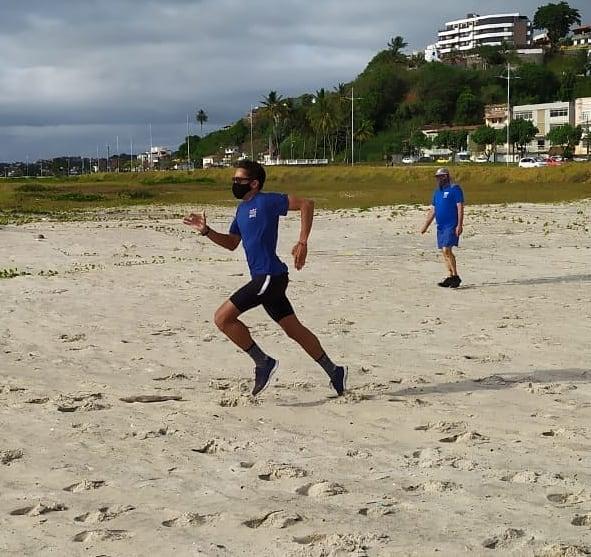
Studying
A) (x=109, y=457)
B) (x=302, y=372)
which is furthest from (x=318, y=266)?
(x=109, y=457)

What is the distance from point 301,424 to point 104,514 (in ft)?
6.08

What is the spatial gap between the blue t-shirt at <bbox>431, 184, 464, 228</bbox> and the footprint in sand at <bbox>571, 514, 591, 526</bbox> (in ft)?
28.3

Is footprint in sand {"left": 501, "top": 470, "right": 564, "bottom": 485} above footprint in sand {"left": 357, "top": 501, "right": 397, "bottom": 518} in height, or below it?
above

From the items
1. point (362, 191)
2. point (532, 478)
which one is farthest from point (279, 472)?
point (362, 191)

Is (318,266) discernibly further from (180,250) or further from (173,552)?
(173,552)

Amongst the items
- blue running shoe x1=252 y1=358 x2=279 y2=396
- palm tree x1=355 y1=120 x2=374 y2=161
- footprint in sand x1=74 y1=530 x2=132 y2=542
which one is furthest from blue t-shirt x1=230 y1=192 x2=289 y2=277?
palm tree x1=355 y1=120 x2=374 y2=161

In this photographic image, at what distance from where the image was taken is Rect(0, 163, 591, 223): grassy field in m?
39.8

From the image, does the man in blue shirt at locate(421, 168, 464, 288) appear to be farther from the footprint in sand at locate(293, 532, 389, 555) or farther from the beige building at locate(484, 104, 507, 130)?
the beige building at locate(484, 104, 507, 130)

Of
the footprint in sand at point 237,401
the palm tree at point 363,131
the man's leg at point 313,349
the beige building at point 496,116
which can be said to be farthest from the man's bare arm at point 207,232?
the palm tree at point 363,131

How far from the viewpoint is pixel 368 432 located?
5.46m

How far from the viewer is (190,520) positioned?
13.2ft

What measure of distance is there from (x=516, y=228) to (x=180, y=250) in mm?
9267

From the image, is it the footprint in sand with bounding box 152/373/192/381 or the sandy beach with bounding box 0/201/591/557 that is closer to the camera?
the sandy beach with bounding box 0/201/591/557

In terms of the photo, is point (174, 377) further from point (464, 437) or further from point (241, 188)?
point (464, 437)
